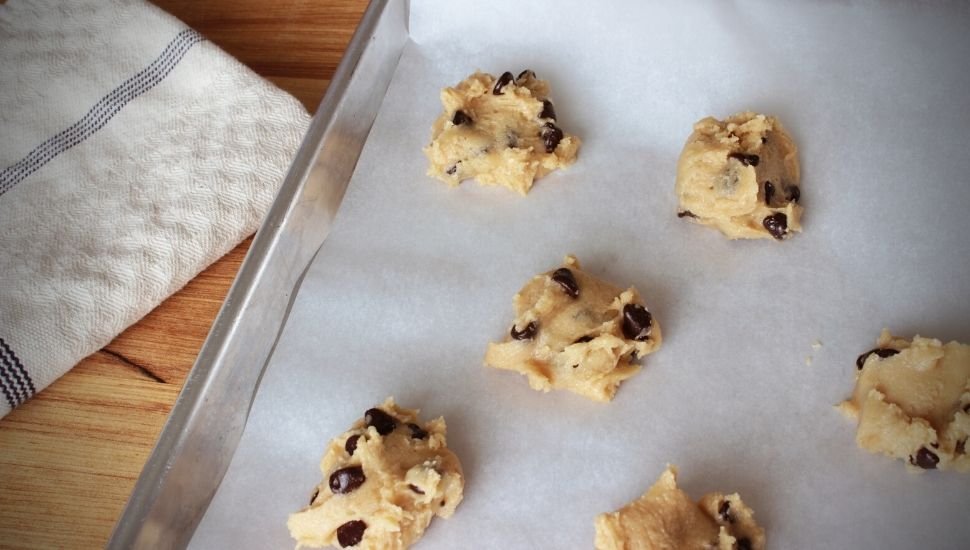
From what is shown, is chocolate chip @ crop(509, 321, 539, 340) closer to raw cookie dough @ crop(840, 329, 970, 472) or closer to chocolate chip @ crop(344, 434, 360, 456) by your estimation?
chocolate chip @ crop(344, 434, 360, 456)

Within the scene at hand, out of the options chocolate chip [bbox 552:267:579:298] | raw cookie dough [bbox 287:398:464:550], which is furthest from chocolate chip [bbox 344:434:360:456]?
chocolate chip [bbox 552:267:579:298]

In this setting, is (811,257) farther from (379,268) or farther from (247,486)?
(247,486)

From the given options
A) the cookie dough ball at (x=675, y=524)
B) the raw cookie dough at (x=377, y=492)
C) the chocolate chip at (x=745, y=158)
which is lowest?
the raw cookie dough at (x=377, y=492)

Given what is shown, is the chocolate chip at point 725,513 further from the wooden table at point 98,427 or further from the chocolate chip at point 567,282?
the wooden table at point 98,427

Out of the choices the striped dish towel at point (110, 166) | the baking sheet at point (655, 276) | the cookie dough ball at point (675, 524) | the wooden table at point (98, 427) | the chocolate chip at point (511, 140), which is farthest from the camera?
the chocolate chip at point (511, 140)

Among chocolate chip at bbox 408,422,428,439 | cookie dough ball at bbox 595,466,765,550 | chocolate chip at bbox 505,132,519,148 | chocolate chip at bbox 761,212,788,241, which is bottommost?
chocolate chip at bbox 408,422,428,439

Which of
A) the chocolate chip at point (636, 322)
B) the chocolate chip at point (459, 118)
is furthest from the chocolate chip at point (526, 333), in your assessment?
the chocolate chip at point (459, 118)
